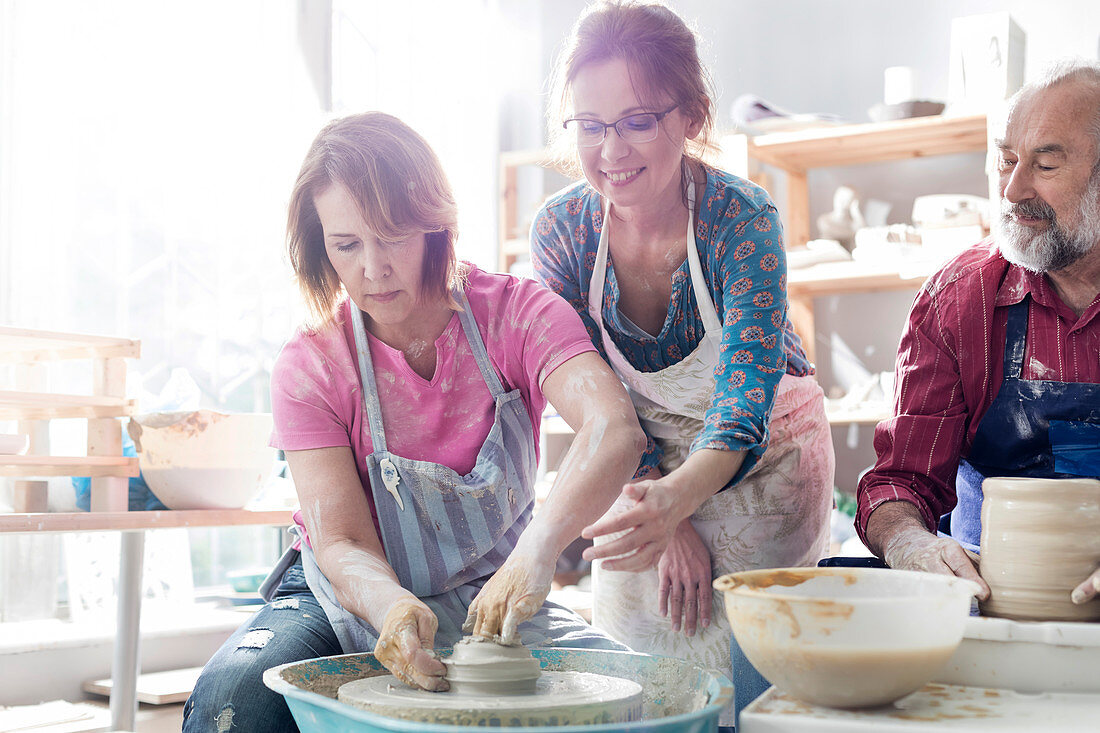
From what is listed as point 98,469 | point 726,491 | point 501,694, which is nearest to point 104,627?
point 98,469

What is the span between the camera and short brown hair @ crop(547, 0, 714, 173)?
1.44 meters

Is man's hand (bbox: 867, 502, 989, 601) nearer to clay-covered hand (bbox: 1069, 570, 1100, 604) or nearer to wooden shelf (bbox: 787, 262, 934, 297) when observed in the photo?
clay-covered hand (bbox: 1069, 570, 1100, 604)

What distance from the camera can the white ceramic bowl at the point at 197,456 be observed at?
1.97 meters

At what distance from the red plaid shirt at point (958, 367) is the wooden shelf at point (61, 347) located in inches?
53.7

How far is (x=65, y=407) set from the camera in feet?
6.24

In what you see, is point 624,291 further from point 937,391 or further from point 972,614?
point 972,614

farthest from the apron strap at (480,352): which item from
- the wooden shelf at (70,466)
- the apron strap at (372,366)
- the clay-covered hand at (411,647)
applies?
the wooden shelf at (70,466)

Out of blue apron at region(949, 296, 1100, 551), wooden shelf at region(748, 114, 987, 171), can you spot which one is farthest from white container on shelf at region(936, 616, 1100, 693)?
wooden shelf at region(748, 114, 987, 171)

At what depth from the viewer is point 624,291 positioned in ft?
5.29

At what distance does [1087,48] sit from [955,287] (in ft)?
6.76

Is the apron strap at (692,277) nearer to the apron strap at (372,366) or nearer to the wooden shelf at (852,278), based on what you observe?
the apron strap at (372,366)

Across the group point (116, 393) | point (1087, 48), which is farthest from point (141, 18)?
point (1087, 48)

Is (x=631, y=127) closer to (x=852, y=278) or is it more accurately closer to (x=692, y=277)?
(x=692, y=277)

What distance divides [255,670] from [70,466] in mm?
888
